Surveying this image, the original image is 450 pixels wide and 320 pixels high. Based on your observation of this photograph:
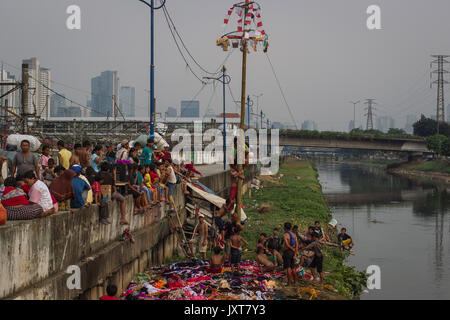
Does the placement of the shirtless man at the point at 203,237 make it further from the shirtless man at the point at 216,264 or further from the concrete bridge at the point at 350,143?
the concrete bridge at the point at 350,143

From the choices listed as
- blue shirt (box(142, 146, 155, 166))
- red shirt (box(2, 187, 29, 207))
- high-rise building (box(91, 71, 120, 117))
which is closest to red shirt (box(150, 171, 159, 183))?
blue shirt (box(142, 146, 155, 166))

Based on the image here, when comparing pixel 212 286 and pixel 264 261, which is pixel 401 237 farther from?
pixel 212 286

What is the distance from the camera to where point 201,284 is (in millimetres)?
12977

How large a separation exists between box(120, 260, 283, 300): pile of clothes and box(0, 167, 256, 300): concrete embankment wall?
2.23 ft

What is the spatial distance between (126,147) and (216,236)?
4.80 meters

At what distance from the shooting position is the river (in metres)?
21.5

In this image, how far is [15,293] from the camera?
26.5 ft

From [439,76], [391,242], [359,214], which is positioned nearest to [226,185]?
[391,242]

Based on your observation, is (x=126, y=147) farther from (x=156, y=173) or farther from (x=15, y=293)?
(x=15, y=293)

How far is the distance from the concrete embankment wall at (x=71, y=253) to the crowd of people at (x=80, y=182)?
0.30 meters

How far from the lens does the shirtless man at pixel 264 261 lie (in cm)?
1567

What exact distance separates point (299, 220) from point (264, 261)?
40.3 ft

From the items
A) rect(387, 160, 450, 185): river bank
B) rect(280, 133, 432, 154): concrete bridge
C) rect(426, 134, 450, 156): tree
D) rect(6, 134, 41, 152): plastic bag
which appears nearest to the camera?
rect(6, 134, 41, 152): plastic bag

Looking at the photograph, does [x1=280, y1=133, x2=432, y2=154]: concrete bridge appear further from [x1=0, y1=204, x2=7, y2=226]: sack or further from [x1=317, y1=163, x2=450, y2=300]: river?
[x1=0, y1=204, x2=7, y2=226]: sack
